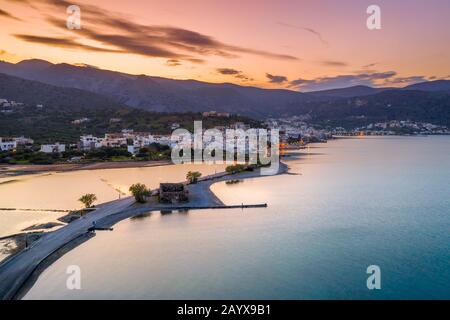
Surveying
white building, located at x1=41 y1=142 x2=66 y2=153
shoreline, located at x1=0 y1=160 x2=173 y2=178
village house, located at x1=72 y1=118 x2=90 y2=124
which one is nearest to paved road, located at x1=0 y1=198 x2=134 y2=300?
shoreline, located at x1=0 y1=160 x2=173 y2=178

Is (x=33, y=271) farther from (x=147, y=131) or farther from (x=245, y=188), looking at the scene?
(x=147, y=131)

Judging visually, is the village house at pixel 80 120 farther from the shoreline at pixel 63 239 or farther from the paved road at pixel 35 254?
the paved road at pixel 35 254

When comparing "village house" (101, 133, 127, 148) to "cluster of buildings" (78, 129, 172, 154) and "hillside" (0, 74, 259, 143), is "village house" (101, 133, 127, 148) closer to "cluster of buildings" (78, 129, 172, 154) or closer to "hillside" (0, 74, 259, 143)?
"cluster of buildings" (78, 129, 172, 154)

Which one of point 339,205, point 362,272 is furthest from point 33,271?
point 339,205

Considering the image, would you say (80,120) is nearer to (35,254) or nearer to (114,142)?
(114,142)

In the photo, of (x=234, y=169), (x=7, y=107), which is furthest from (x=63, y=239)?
(x=7, y=107)
